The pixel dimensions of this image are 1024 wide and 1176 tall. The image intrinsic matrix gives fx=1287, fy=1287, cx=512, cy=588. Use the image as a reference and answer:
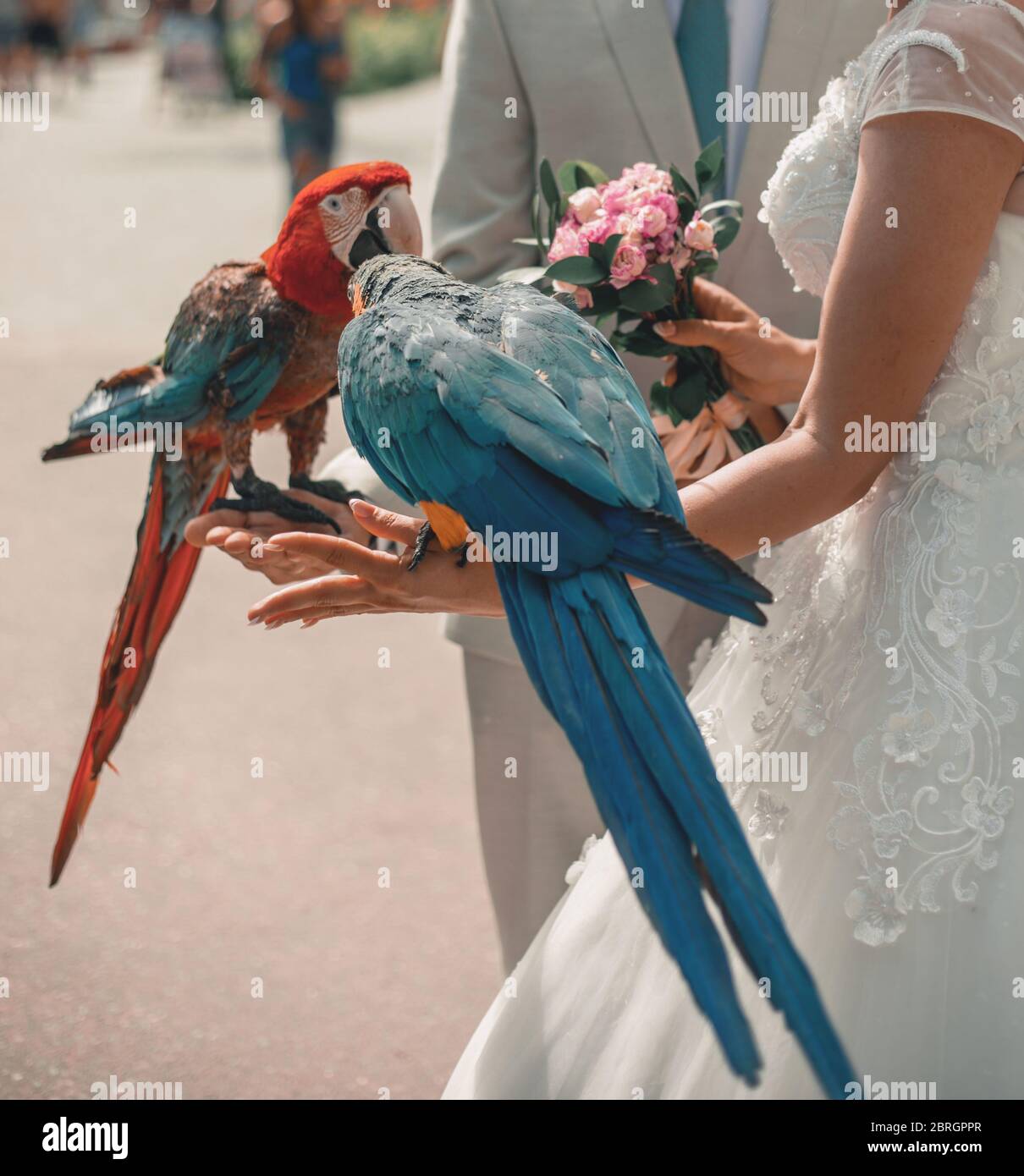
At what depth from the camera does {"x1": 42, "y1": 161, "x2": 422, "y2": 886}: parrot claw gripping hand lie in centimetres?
125

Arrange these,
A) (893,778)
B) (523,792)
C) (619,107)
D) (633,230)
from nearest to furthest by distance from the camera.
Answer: (893,778)
(633,230)
(619,107)
(523,792)

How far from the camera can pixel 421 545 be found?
3.78 feet

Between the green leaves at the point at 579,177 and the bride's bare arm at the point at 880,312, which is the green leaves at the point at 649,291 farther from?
the bride's bare arm at the point at 880,312

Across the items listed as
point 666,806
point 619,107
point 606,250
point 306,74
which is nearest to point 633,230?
point 606,250

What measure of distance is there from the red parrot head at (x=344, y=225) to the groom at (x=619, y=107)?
0.41 metres

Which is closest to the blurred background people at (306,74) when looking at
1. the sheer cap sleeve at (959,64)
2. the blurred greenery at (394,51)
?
the sheer cap sleeve at (959,64)

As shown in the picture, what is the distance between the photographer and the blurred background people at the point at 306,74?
6523 millimetres

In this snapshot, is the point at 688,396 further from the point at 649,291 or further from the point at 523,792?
the point at 523,792

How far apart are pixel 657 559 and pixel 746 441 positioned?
0.73 m

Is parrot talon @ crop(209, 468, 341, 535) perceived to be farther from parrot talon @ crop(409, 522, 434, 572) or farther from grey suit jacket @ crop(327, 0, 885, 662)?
grey suit jacket @ crop(327, 0, 885, 662)

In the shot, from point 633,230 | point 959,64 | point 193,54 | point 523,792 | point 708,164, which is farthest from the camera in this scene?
point 193,54

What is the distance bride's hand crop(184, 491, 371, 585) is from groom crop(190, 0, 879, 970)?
0.84 ft

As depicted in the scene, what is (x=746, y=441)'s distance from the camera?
5.40 feet

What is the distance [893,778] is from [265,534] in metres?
0.66
